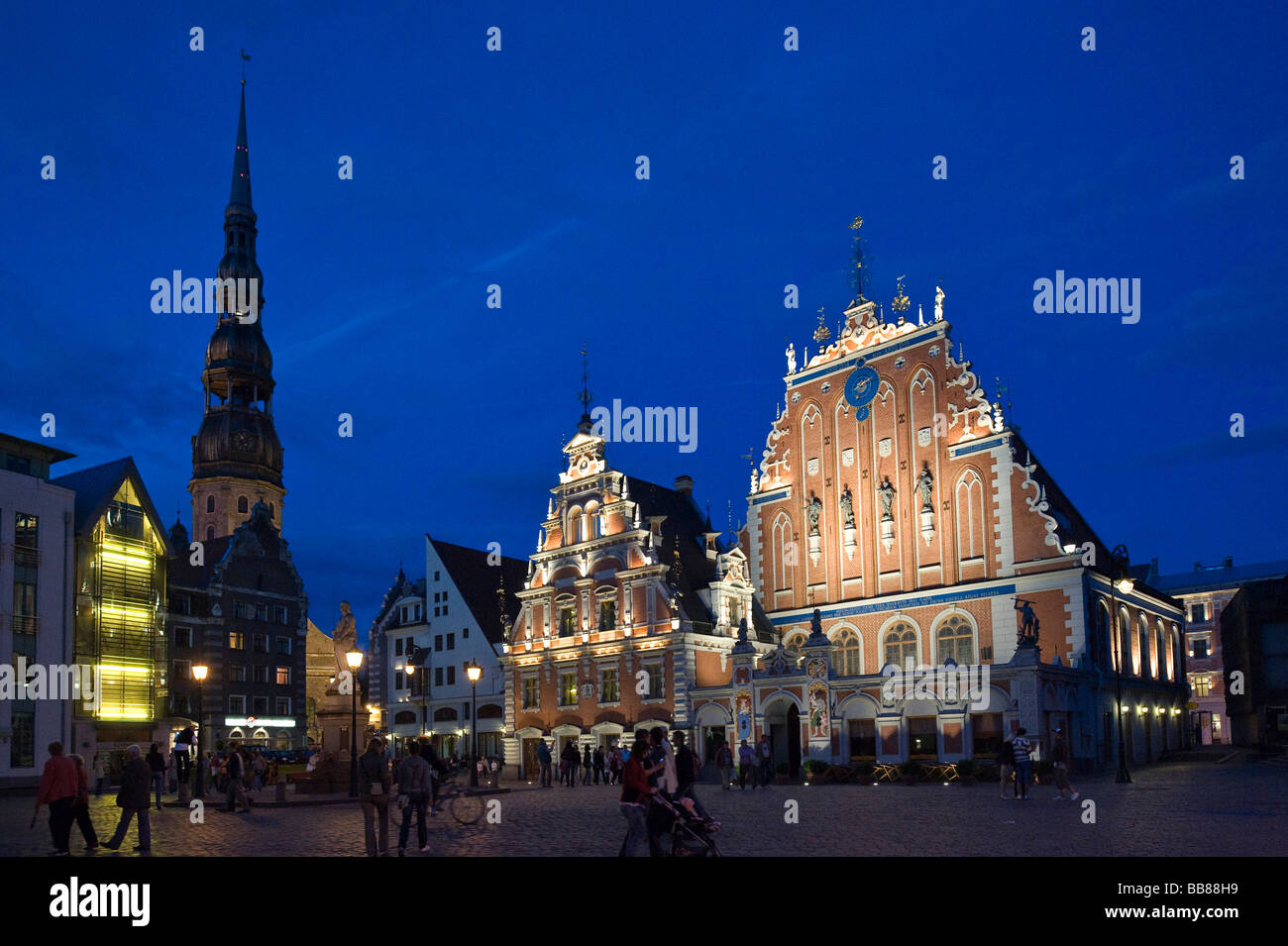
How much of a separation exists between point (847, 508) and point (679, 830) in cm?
3517

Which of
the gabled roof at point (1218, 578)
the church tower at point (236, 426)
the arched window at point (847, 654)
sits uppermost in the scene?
the church tower at point (236, 426)

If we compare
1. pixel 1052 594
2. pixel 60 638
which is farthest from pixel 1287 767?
pixel 60 638

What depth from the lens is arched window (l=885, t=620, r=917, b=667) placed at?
4651 centimetres

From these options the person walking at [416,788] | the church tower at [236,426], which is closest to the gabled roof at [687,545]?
the person walking at [416,788]

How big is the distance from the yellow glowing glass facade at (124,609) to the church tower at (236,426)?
39724 millimetres

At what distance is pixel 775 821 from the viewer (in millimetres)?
23594

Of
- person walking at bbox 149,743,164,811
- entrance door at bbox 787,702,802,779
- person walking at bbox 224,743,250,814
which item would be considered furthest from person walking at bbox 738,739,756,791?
person walking at bbox 149,743,164,811

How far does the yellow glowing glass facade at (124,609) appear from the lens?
5219 centimetres

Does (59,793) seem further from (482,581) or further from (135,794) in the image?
(482,581)

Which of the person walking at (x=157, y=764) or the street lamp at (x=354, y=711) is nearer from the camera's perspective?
the person walking at (x=157, y=764)

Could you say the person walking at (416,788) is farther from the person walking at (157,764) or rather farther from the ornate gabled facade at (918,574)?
the ornate gabled facade at (918,574)

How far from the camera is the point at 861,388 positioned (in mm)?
49781
